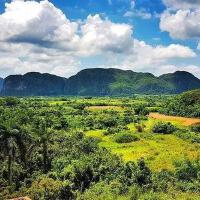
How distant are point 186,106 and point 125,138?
2662 inches

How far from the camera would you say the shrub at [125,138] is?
3954 inches

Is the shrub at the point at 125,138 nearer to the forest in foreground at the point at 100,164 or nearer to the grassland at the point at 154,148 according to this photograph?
the forest in foreground at the point at 100,164

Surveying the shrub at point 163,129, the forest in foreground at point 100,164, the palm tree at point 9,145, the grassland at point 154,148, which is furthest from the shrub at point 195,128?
the palm tree at point 9,145

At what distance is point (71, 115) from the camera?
481ft

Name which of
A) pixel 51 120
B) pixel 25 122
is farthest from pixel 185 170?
pixel 51 120

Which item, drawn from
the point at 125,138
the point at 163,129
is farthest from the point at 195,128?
the point at 125,138

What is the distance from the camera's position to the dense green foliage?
153225 millimetres

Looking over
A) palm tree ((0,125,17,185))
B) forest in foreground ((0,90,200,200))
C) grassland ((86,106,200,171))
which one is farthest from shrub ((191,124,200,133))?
palm tree ((0,125,17,185))

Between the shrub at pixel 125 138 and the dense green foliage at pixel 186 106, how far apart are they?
2046 inches

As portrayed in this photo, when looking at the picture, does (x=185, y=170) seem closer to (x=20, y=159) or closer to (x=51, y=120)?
(x=20, y=159)

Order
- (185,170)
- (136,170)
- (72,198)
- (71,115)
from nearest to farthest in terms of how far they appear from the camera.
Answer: (72,198), (136,170), (185,170), (71,115)

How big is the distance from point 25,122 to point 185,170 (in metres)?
35.8

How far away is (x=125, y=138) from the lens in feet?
331

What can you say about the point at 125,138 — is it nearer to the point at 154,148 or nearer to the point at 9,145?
the point at 154,148
